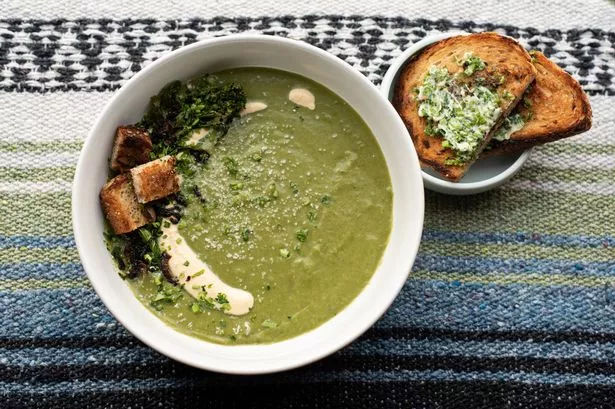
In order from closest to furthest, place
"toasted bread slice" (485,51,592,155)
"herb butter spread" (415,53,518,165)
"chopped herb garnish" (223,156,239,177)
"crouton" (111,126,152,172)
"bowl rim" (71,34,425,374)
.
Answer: "bowl rim" (71,34,425,374), "crouton" (111,126,152,172), "chopped herb garnish" (223,156,239,177), "herb butter spread" (415,53,518,165), "toasted bread slice" (485,51,592,155)

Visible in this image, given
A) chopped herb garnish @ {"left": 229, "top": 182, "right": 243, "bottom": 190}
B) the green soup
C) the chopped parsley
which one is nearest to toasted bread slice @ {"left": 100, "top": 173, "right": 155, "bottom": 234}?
the green soup

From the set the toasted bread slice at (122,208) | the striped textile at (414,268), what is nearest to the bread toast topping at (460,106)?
the striped textile at (414,268)

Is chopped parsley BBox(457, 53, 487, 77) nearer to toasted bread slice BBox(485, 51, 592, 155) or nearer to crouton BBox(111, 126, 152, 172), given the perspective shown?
toasted bread slice BBox(485, 51, 592, 155)

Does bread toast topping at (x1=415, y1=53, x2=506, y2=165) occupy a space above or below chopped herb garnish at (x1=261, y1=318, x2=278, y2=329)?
above

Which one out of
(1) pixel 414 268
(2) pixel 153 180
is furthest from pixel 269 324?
(1) pixel 414 268

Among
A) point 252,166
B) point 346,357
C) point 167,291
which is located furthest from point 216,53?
point 346,357

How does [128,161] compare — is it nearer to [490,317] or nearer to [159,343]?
[159,343]

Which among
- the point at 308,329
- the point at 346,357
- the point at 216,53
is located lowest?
the point at 346,357
